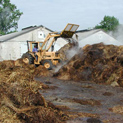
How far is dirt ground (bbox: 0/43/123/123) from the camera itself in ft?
16.4

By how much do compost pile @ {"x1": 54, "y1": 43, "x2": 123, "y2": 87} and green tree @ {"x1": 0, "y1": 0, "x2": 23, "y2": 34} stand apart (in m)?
45.8

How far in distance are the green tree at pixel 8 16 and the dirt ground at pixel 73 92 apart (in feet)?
138

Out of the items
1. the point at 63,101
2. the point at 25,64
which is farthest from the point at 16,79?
the point at 25,64

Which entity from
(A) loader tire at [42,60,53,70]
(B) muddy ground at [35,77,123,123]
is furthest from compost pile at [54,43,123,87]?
(A) loader tire at [42,60,53,70]

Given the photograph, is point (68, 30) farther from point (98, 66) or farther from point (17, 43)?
point (17, 43)

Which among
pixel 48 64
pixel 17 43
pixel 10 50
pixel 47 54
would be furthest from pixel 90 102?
pixel 17 43

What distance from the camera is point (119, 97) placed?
28.0ft

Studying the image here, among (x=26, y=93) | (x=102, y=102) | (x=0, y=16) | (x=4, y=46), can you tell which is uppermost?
(x=0, y=16)

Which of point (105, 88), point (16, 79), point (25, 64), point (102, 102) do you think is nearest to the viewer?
point (102, 102)

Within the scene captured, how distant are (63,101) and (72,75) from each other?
18.2 feet

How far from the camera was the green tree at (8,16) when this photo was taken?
56.6 m

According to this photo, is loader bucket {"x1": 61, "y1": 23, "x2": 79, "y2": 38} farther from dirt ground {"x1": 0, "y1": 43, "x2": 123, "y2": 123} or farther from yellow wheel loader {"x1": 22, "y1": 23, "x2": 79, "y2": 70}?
dirt ground {"x1": 0, "y1": 43, "x2": 123, "y2": 123}

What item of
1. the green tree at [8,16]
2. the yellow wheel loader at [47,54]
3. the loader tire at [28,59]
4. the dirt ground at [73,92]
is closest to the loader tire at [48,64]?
the yellow wheel loader at [47,54]

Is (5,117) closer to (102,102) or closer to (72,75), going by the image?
(102,102)
